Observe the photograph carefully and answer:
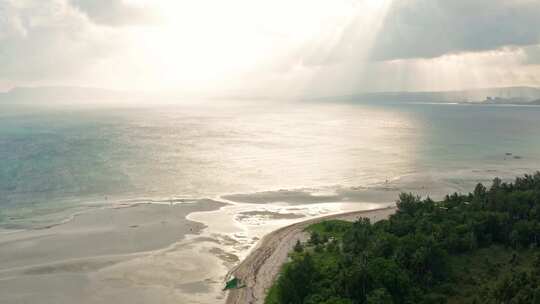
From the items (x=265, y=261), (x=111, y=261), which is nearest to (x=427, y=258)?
(x=265, y=261)

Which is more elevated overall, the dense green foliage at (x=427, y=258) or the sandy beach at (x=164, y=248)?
the dense green foliage at (x=427, y=258)

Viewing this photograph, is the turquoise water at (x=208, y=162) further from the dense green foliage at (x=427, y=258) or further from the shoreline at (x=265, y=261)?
the dense green foliage at (x=427, y=258)

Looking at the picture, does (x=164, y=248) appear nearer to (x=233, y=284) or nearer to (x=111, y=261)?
(x=111, y=261)

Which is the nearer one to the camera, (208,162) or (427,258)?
(427,258)

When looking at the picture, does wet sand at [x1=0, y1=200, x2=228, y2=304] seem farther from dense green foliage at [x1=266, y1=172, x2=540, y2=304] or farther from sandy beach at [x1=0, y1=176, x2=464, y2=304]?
dense green foliage at [x1=266, y1=172, x2=540, y2=304]

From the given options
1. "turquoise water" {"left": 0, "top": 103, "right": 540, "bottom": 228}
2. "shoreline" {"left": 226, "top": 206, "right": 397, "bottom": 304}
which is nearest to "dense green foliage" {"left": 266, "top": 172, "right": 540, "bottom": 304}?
"shoreline" {"left": 226, "top": 206, "right": 397, "bottom": 304}

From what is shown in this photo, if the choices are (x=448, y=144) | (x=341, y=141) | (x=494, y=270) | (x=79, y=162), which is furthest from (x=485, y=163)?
(x=79, y=162)

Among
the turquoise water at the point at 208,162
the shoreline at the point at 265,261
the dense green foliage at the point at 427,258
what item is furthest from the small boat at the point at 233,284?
the turquoise water at the point at 208,162
